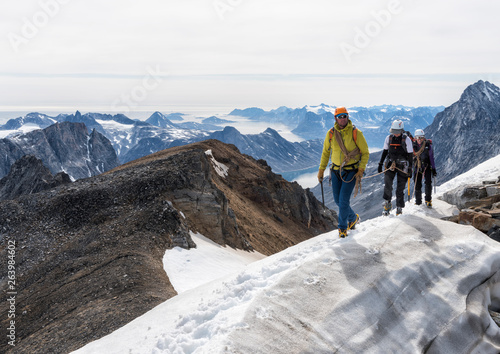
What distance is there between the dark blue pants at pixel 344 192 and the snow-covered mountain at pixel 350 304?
91cm

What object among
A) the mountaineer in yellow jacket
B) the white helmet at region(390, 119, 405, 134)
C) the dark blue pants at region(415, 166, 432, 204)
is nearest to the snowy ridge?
the mountaineer in yellow jacket

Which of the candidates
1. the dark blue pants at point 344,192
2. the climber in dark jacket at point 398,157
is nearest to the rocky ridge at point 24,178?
the climber in dark jacket at point 398,157

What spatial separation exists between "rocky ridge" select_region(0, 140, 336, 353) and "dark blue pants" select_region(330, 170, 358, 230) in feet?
22.0

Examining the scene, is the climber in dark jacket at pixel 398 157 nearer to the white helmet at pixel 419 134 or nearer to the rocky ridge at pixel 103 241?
the white helmet at pixel 419 134

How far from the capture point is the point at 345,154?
11.1 m

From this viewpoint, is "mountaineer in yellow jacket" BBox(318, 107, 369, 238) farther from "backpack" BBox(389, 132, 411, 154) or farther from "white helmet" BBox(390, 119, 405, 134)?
"backpack" BBox(389, 132, 411, 154)

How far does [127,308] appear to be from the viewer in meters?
12.0

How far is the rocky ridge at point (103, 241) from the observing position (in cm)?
1274

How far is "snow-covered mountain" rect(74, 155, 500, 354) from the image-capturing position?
7699mm

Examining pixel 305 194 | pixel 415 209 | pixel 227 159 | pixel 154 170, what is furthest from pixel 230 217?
pixel 305 194

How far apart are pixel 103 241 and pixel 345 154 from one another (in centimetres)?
1471

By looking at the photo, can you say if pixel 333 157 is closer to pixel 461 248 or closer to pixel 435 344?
pixel 461 248

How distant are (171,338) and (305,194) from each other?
65.5 m

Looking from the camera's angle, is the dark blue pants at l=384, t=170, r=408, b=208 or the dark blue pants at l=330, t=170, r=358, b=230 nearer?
the dark blue pants at l=330, t=170, r=358, b=230
